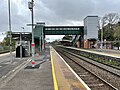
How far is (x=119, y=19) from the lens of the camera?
119500 millimetres

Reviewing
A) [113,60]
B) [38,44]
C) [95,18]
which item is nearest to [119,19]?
[95,18]

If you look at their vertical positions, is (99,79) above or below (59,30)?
below

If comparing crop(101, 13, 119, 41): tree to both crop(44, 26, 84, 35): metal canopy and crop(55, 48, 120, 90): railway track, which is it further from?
crop(55, 48, 120, 90): railway track

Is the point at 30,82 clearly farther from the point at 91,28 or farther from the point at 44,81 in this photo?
the point at 91,28

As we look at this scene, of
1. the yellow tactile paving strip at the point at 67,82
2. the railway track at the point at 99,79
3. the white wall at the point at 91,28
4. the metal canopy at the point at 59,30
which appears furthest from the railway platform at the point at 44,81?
the metal canopy at the point at 59,30

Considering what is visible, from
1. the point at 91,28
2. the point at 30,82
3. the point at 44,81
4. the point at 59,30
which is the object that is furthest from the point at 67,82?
the point at 59,30

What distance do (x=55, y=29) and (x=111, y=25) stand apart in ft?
106

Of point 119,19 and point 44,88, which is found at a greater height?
point 119,19

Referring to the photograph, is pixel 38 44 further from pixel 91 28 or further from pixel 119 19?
pixel 119 19

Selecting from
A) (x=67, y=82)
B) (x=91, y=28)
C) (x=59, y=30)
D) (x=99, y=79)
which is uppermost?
(x=91, y=28)

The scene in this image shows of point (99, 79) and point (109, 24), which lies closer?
point (99, 79)

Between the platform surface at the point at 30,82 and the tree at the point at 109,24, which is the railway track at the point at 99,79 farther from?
the tree at the point at 109,24

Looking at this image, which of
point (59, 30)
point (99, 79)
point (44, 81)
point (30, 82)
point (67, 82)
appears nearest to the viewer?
point (30, 82)

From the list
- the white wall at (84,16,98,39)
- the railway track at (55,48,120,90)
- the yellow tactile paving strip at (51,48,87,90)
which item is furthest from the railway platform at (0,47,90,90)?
the white wall at (84,16,98,39)
